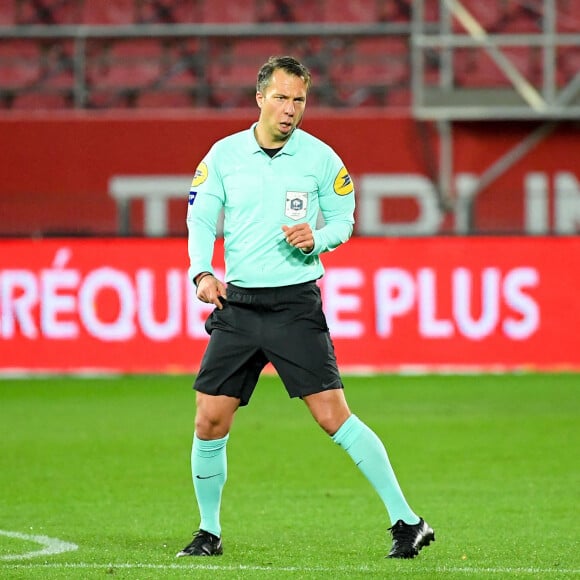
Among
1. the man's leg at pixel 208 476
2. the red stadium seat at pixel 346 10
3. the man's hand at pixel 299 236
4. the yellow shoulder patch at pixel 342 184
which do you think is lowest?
the man's leg at pixel 208 476

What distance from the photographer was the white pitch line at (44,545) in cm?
669

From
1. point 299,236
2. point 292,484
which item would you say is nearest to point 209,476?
point 299,236

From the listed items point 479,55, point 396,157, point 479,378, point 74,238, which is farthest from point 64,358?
point 479,55

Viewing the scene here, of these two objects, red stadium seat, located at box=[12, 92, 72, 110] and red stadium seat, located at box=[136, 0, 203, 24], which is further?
red stadium seat, located at box=[136, 0, 203, 24]

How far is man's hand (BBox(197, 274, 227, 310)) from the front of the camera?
641 centimetres

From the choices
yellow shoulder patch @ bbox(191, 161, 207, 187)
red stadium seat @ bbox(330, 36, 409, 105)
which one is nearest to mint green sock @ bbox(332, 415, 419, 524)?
yellow shoulder patch @ bbox(191, 161, 207, 187)

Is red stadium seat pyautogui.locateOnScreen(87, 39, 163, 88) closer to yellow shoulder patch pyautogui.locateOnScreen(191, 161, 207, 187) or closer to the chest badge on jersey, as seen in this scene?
yellow shoulder patch pyautogui.locateOnScreen(191, 161, 207, 187)

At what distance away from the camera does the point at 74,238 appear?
17.6 metres

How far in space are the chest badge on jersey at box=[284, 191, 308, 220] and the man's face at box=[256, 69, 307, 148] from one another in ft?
0.85

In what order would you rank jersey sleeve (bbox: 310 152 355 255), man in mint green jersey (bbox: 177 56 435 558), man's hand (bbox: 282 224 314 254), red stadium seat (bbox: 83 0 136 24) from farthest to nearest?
red stadium seat (bbox: 83 0 136 24), jersey sleeve (bbox: 310 152 355 255), man in mint green jersey (bbox: 177 56 435 558), man's hand (bbox: 282 224 314 254)

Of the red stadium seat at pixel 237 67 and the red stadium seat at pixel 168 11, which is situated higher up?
the red stadium seat at pixel 168 11

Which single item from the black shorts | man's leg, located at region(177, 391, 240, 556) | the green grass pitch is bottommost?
the green grass pitch

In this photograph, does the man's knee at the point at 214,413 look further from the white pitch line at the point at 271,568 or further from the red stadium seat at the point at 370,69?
the red stadium seat at the point at 370,69

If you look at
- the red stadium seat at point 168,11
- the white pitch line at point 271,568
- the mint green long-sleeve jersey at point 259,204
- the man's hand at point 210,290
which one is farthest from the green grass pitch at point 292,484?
the red stadium seat at point 168,11
